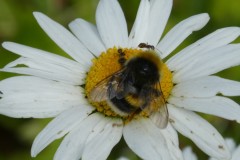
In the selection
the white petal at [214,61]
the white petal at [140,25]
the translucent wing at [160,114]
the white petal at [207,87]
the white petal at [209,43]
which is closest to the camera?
the translucent wing at [160,114]

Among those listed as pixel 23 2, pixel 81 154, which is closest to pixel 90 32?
pixel 81 154

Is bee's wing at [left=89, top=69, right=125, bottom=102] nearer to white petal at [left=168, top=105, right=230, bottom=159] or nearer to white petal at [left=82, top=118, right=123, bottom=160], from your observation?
white petal at [left=82, top=118, right=123, bottom=160]

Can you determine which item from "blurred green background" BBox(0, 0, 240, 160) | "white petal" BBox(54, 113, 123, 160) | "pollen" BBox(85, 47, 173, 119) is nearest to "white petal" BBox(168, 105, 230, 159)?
"pollen" BBox(85, 47, 173, 119)

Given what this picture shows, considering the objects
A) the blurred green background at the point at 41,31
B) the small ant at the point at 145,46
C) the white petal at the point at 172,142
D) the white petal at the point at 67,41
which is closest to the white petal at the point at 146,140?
the white petal at the point at 172,142

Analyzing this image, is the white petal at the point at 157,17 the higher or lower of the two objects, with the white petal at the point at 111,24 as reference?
lower

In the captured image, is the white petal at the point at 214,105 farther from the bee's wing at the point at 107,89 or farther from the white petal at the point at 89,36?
the white petal at the point at 89,36

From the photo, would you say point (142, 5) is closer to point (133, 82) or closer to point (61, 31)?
point (61, 31)

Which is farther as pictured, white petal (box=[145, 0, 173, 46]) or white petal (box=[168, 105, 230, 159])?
white petal (box=[145, 0, 173, 46])
